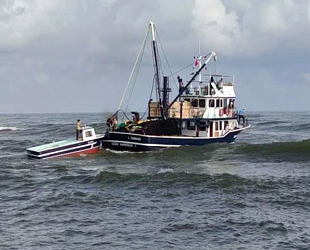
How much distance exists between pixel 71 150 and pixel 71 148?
16cm

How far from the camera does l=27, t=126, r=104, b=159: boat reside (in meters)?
43.1

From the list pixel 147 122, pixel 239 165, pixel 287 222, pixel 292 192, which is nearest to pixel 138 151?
pixel 147 122

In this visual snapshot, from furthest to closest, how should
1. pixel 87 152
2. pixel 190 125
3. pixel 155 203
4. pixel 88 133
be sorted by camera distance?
pixel 190 125, pixel 88 133, pixel 87 152, pixel 155 203

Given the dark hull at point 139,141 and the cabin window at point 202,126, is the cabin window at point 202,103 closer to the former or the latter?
the cabin window at point 202,126

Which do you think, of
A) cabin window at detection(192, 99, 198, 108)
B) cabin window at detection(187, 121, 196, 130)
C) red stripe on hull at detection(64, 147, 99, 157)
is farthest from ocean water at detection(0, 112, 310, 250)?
cabin window at detection(192, 99, 198, 108)

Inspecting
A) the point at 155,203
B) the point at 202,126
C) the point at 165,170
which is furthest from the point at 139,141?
the point at 155,203

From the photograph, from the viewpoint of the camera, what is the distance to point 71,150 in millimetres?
44750

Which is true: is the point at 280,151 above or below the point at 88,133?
below

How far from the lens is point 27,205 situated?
2527 centimetres

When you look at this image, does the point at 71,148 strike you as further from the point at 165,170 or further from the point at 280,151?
the point at 280,151

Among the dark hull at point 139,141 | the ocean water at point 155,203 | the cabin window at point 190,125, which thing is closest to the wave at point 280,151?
the ocean water at point 155,203

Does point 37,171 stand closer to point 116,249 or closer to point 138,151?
point 138,151

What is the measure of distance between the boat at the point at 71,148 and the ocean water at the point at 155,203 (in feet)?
4.04

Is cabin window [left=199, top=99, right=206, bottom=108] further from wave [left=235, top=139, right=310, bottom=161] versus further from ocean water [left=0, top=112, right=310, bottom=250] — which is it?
ocean water [left=0, top=112, right=310, bottom=250]
